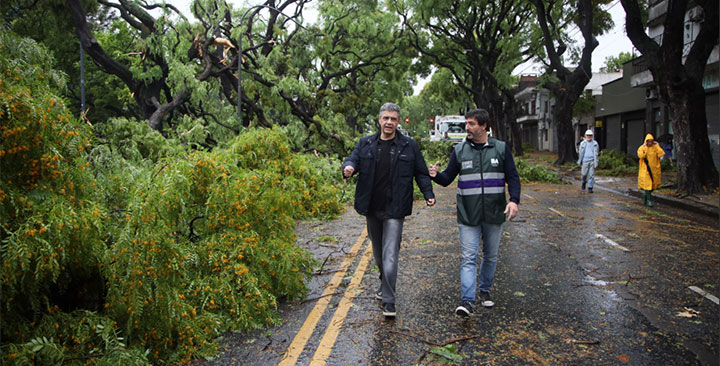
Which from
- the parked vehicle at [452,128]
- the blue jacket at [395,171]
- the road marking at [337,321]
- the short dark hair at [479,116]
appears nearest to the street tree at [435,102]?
the parked vehicle at [452,128]

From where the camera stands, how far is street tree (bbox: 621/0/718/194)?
16312mm

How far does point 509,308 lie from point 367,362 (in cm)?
191

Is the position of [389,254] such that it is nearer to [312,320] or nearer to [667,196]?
[312,320]

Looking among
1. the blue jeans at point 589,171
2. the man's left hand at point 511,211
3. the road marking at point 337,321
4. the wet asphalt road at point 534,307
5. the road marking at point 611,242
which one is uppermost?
the man's left hand at point 511,211

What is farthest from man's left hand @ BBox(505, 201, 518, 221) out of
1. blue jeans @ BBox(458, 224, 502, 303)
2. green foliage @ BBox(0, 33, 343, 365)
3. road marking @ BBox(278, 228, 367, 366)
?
green foliage @ BBox(0, 33, 343, 365)

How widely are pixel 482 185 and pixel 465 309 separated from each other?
3.83 feet

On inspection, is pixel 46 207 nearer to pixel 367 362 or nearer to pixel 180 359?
pixel 180 359

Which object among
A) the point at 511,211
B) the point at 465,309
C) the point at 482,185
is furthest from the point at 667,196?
the point at 465,309

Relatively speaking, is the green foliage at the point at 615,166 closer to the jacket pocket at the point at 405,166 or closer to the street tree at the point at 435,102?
the street tree at the point at 435,102

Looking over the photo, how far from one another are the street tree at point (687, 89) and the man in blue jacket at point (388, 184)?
45.3ft

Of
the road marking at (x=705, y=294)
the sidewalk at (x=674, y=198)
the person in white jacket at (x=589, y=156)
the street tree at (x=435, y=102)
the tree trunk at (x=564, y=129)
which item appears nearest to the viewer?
the road marking at (x=705, y=294)

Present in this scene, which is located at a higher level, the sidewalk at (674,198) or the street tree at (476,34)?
the street tree at (476,34)

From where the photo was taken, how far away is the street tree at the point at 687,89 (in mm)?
16312

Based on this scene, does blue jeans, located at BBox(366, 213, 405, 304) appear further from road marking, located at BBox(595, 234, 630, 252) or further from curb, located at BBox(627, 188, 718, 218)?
curb, located at BBox(627, 188, 718, 218)
